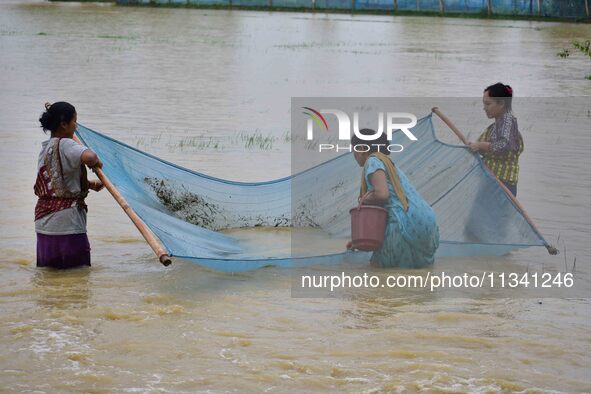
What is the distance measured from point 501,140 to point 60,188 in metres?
2.49

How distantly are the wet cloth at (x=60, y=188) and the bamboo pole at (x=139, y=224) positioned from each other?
0.14 m

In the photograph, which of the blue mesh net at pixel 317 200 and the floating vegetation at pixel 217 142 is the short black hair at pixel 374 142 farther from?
the floating vegetation at pixel 217 142

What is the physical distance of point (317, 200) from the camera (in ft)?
20.2

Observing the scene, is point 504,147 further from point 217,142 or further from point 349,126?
point 349,126

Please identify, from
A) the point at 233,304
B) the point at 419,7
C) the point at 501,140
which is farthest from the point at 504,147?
the point at 419,7

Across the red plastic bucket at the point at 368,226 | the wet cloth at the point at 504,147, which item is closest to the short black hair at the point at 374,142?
the red plastic bucket at the point at 368,226

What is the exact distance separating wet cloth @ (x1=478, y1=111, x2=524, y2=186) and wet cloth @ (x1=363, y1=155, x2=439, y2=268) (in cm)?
80

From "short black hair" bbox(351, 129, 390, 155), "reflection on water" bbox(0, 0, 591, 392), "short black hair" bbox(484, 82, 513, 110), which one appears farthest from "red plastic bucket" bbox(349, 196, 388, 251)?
"short black hair" bbox(484, 82, 513, 110)

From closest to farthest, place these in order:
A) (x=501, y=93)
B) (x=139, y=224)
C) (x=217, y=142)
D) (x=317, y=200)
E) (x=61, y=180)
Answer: (x=139, y=224) < (x=61, y=180) < (x=501, y=93) < (x=317, y=200) < (x=217, y=142)

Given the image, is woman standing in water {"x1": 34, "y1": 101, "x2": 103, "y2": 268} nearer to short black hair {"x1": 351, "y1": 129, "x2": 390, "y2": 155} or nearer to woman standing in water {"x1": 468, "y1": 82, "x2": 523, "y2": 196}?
short black hair {"x1": 351, "y1": 129, "x2": 390, "y2": 155}

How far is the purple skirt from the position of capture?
5289 mm

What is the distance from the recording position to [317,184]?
609 centimetres

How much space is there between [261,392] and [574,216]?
3.77 meters

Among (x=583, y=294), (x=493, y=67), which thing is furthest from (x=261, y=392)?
(x=493, y=67)
